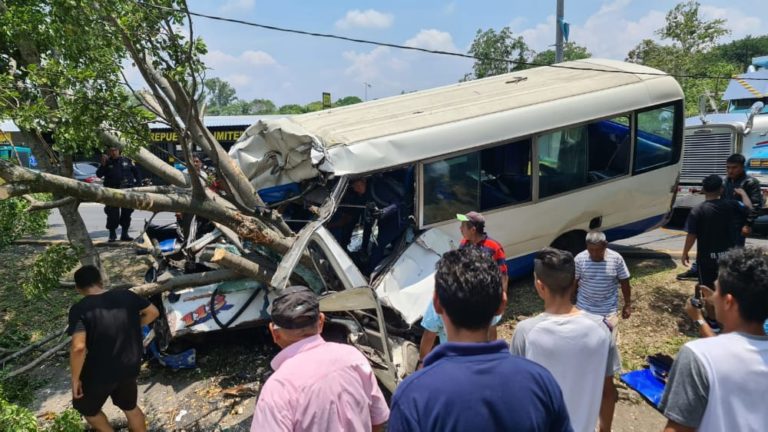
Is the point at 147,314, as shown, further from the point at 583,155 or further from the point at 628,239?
the point at 628,239

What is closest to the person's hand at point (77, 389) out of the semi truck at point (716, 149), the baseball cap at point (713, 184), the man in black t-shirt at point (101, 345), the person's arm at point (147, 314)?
the man in black t-shirt at point (101, 345)

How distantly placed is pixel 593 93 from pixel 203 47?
14.1ft

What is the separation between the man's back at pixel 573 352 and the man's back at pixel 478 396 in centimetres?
80

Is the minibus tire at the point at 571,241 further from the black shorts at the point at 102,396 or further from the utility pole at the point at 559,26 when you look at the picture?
the utility pole at the point at 559,26

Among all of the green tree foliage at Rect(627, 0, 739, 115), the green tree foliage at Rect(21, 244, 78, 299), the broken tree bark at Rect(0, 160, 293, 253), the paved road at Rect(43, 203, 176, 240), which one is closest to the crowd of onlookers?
the broken tree bark at Rect(0, 160, 293, 253)

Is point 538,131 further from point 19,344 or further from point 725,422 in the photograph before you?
point 19,344

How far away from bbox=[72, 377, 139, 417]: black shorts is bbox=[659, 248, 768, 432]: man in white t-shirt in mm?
3276

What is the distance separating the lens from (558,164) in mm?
5438

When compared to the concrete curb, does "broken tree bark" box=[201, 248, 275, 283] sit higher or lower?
higher

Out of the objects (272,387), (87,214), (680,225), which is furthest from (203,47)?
(87,214)

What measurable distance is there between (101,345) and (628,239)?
7.91 m

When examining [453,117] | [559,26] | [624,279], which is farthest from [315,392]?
[559,26]

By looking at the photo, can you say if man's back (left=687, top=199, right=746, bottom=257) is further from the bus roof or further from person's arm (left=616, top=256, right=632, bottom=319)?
the bus roof

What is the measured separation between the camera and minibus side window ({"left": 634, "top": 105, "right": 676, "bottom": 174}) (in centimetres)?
581
